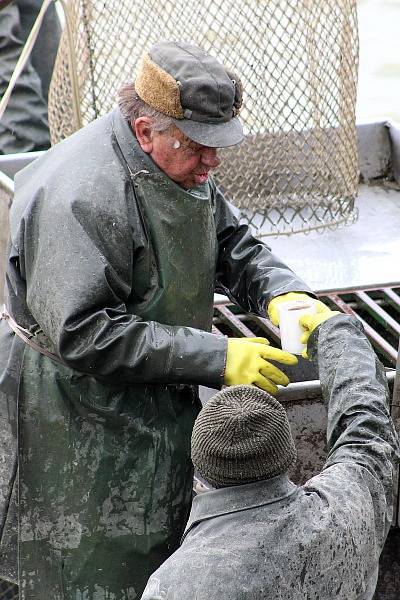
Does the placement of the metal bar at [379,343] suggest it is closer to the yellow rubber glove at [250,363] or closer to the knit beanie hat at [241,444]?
the yellow rubber glove at [250,363]

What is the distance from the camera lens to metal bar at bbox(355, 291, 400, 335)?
3816 mm

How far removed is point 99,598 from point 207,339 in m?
0.77

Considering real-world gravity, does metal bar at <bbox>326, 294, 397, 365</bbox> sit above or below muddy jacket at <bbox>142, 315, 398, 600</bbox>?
below

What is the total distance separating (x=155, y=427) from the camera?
2.71 metres

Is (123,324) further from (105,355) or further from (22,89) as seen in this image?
(22,89)

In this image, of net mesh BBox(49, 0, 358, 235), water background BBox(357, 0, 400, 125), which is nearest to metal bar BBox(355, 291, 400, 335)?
net mesh BBox(49, 0, 358, 235)

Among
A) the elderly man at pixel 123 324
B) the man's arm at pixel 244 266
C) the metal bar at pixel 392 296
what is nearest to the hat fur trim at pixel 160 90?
the elderly man at pixel 123 324

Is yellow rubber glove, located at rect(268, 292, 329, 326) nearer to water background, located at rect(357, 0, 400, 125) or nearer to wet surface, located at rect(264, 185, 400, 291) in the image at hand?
wet surface, located at rect(264, 185, 400, 291)

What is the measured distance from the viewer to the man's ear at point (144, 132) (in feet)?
8.42

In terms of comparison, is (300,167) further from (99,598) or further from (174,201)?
(99,598)

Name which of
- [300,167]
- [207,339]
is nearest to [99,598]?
[207,339]

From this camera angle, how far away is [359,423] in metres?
2.14

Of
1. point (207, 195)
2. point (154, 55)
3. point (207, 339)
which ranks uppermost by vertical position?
point (154, 55)

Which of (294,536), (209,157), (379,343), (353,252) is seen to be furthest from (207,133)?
(353,252)
